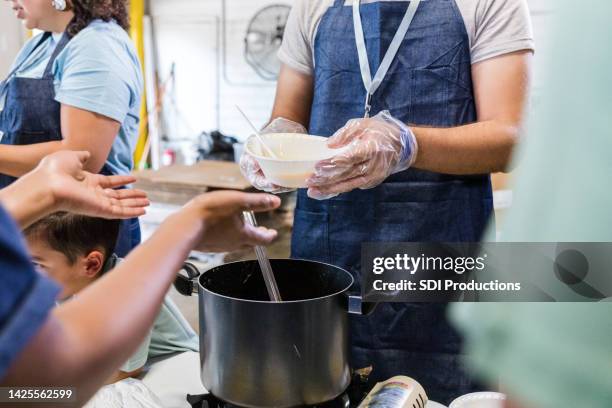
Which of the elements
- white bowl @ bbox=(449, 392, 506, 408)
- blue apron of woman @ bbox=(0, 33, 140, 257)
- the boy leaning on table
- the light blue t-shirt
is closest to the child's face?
the boy leaning on table

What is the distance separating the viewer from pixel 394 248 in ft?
3.77

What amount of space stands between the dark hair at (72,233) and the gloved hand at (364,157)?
21.7 inches

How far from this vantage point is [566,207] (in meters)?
0.40

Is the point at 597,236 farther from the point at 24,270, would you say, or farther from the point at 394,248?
the point at 394,248

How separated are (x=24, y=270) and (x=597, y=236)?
43 cm

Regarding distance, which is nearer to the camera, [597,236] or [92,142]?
[597,236]

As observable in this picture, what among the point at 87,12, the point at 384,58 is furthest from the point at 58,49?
the point at 384,58

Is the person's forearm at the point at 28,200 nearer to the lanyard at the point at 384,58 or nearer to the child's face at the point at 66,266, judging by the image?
the child's face at the point at 66,266

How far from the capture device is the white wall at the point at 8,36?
1.60 m

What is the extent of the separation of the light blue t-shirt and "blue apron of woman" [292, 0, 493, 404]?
21.0 inches

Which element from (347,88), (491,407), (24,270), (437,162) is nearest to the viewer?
(24,270)

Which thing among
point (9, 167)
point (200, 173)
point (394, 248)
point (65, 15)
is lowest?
point (200, 173)

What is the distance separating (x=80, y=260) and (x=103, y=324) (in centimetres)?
85

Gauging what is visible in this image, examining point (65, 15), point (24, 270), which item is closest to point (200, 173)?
point (65, 15)
